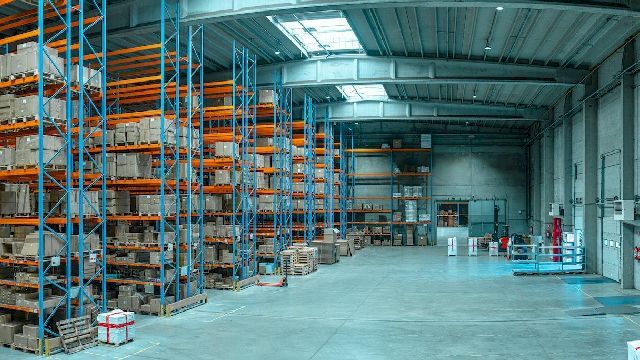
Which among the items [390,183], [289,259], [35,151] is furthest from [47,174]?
[390,183]

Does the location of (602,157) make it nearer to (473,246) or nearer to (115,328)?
(473,246)

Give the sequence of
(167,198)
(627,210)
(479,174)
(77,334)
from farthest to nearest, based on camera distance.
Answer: (479,174) < (627,210) < (167,198) < (77,334)

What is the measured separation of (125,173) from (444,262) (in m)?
16.9

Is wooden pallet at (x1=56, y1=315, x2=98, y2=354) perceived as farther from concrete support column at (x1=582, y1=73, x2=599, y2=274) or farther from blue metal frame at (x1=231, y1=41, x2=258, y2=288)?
concrete support column at (x1=582, y1=73, x2=599, y2=274)

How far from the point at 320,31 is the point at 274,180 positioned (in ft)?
19.4

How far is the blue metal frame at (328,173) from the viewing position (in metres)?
30.2

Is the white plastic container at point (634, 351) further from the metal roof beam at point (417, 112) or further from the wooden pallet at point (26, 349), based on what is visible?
the metal roof beam at point (417, 112)

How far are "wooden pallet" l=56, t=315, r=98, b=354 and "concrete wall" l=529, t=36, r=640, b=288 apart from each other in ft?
50.8

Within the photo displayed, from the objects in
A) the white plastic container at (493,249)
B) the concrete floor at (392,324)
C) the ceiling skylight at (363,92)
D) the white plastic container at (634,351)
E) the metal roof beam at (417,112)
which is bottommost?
the concrete floor at (392,324)

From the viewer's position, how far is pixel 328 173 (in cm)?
3198

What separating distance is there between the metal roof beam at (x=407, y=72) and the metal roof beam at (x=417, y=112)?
24.7ft

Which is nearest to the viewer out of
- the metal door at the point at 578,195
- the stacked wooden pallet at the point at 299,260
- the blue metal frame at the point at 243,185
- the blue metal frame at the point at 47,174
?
the blue metal frame at the point at 47,174

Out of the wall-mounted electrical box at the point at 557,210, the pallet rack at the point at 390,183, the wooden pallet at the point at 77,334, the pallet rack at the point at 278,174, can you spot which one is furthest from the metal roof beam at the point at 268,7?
the pallet rack at the point at 390,183

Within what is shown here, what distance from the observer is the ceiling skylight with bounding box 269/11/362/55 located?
55.8 ft
